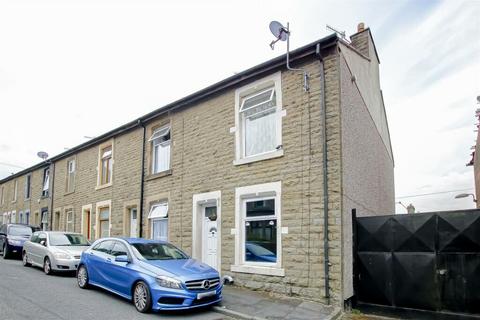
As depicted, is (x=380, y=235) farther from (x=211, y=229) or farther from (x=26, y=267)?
(x=26, y=267)

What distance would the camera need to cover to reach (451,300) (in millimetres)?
7836

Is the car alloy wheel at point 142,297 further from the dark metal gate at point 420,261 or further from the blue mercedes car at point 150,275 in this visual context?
the dark metal gate at point 420,261

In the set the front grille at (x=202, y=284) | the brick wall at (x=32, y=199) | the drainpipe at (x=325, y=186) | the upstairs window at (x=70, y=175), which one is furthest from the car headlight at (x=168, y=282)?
the brick wall at (x=32, y=199)

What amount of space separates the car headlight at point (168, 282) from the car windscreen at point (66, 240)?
7.37 m

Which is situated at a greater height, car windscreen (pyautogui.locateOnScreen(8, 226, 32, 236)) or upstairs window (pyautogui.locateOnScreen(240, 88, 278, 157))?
upstairs window (pyautogui.locateOnScreen(240, 88, 278, 157))

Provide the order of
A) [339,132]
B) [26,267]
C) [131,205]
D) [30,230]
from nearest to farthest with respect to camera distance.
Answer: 1. [339,132]
2. [26,267]
3. [131,205]
4. [30,230]

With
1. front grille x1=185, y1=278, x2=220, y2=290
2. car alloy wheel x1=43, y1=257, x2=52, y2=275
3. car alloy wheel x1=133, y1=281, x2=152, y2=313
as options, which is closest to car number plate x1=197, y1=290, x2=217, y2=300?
front grille x1=185, y1=278, x2=220, y2=290

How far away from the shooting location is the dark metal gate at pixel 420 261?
25.4 feet

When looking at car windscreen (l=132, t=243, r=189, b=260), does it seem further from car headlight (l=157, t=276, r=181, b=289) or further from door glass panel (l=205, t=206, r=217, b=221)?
door glass panel (l=205, t=206, r=217, b=221)

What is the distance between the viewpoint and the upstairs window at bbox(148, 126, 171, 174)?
49.0 feet

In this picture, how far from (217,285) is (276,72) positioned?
19.0 feet

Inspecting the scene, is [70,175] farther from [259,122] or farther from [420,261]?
[420,261]

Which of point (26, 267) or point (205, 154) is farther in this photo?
point (26, 267)

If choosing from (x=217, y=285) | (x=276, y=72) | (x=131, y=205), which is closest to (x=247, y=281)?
(x=217, y=285)
